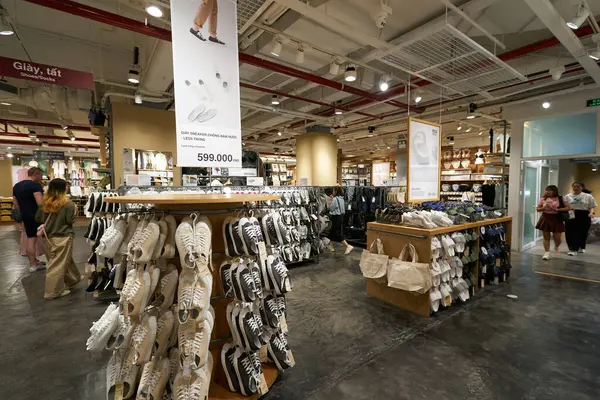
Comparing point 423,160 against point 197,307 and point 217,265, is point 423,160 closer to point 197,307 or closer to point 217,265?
point 217,265

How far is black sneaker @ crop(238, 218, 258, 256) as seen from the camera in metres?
1.81

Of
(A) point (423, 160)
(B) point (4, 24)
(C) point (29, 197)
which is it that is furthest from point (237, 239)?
(C) point (29, 197)

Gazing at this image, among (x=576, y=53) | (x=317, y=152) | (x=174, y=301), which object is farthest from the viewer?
(x=317, y=152)

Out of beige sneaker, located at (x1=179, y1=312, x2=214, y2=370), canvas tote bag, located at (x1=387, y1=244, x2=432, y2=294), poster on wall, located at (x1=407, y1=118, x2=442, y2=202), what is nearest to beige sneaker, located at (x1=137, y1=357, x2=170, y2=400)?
beige sneaker, located at (x1=179, y1=312, x2=214, y2=370)

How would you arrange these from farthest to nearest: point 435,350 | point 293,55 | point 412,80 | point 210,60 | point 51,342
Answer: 1. point 412,80
2. point 293,55
3. point 51,342
4. point 435,350
5. point 210,60

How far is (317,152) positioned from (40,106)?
291 inches

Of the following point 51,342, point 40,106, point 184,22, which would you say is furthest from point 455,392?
point 40,106

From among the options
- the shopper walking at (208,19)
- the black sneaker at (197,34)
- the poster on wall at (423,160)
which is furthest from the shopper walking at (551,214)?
the black sneaker at (197,34)

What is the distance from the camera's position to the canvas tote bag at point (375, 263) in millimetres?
3533

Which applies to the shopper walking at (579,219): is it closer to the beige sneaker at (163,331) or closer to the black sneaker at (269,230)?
the black sneaker at (269,230)

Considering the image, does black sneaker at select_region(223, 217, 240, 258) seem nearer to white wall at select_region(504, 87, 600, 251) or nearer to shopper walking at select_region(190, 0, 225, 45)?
shopper walking at select_region(190, 0, 225, 45)

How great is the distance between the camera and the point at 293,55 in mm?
4785

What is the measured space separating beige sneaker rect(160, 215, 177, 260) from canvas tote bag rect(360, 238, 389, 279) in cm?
259

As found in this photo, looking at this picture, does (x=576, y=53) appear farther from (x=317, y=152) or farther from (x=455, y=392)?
(x=317, y=152)
